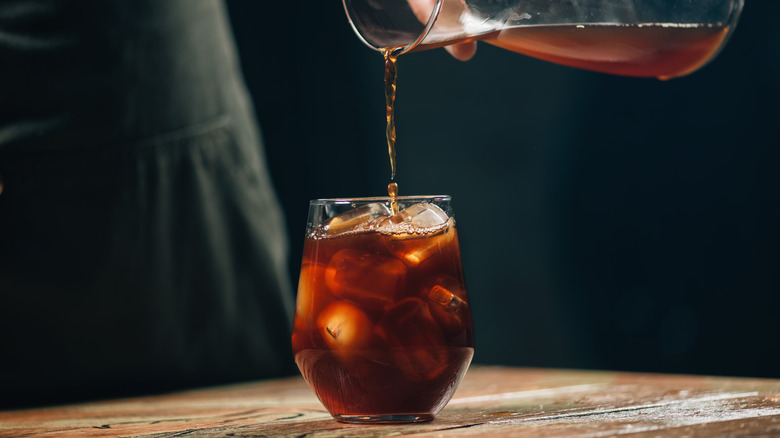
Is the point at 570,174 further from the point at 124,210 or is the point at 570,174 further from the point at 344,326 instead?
the point at 344,326

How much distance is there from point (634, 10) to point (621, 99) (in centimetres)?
187

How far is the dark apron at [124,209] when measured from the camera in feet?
6.07

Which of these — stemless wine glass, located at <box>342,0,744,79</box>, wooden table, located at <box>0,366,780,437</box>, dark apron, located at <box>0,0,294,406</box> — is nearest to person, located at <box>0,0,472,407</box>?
dark apron, located at <box>0,0,294,406</box>

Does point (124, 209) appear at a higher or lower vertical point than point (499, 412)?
higher

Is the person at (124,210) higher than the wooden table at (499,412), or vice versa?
the person at (124,210)

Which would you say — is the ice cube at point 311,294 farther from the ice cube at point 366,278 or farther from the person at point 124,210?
the person at point 124,210

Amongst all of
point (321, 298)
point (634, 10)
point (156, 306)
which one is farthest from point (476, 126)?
point (321, 298)

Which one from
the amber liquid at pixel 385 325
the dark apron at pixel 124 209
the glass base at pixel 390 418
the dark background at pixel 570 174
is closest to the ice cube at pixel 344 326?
the amber liquid at pixel 385 325

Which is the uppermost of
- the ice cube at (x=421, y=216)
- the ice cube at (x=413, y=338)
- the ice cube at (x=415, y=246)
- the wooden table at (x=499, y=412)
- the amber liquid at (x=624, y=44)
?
the amber liquid at (x=624, y=44)

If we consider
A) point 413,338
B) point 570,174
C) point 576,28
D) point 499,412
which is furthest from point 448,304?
point 570,174

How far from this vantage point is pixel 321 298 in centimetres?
123

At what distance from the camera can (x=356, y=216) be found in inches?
49.3

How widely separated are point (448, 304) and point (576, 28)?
519 millimetres

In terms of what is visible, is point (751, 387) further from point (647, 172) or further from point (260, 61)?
point (260, 61)
